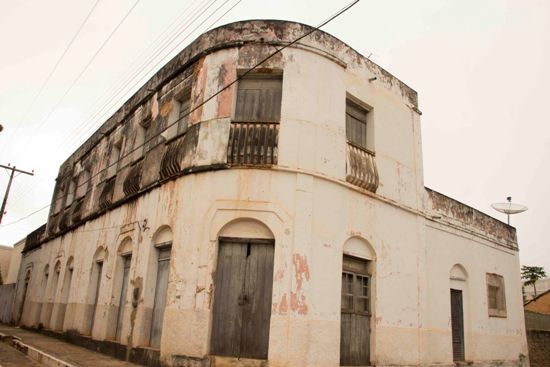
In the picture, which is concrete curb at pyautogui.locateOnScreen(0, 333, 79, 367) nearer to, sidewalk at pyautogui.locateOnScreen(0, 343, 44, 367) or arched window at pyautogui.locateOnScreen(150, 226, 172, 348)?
sidewalk at pyautogui.locateOnScreen(0, 343, 44, 367)

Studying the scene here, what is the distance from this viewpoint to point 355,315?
963cm

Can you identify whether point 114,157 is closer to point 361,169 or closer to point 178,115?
point 178,115

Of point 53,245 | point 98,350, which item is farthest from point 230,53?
point 53,245

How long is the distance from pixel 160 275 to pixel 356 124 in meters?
6.01

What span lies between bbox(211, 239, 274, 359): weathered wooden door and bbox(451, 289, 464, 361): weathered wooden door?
23.1 feet

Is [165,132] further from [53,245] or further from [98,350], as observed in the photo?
[53,245]

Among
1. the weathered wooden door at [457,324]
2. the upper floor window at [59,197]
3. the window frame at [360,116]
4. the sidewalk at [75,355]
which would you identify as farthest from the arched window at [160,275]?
the upper floor window at [59,197]

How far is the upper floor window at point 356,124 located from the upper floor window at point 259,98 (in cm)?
203

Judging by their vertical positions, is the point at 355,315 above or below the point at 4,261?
below

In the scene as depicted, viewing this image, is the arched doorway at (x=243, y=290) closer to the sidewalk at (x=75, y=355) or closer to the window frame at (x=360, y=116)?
the sidewalk at (x=75, y=355)

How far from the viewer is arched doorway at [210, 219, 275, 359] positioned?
8422mm

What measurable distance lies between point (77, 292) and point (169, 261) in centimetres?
661

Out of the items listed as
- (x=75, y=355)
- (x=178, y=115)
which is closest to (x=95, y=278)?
(x=75, y=355)

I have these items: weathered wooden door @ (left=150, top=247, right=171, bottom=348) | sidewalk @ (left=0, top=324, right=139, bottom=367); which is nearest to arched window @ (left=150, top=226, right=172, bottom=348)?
weathered wooden door @ (left=150, top=247, right=171, bottom=348)
